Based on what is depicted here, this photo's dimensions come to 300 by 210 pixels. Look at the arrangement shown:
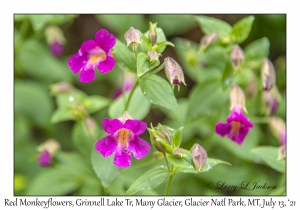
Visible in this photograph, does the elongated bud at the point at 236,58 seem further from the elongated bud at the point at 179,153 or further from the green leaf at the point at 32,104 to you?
the green leaf at the point at 32,104

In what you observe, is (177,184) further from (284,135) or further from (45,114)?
(45,114)

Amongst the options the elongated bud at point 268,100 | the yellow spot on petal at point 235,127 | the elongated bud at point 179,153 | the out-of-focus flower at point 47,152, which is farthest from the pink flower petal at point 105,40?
the elongated bud at point 268,100

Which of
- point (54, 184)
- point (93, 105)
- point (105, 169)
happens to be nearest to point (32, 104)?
point (54, 184)

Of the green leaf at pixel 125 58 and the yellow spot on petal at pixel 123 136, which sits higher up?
the green leaf at pixel 125 58

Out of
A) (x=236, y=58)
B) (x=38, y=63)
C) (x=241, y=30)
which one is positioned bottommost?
(x=236, y=58)

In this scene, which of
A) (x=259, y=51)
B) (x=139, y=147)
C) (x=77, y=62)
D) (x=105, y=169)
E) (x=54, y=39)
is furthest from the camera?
(x=54, y=39)

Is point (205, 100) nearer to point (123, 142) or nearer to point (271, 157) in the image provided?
point (271, 157)
